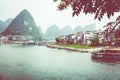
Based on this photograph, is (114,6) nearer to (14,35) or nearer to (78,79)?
(78,79)

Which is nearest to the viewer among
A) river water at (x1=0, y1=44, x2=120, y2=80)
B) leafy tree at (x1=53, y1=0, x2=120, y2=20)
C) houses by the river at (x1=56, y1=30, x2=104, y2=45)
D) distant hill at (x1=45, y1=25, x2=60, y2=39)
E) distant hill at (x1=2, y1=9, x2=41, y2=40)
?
leafy tree at (x1=53, y1=0, x2=120, y2=20)

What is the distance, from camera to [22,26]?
8812cm

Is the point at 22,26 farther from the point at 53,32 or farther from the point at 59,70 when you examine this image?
the point at 59,70

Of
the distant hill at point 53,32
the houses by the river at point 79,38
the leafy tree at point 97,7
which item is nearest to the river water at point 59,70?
the leafy tree at point 97,7

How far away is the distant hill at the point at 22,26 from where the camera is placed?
82.7 m

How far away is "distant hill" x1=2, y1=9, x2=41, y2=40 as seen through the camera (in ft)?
271

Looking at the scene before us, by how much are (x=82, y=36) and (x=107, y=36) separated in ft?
179

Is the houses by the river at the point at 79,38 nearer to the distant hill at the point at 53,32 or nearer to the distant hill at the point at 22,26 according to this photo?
the distant hill at the point at 22,26

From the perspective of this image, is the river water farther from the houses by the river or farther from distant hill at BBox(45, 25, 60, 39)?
distant hill at BBox(45, 25, 60, 39)

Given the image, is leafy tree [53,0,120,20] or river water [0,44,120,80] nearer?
leafy tree [53,0,120,20]

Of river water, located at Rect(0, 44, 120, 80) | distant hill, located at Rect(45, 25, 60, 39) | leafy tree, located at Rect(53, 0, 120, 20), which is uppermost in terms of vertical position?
distant hill, located at Rect(45, 25, 60, 39)

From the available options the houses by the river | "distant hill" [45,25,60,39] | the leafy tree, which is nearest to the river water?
the leafy tree

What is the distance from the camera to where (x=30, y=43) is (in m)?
80.8

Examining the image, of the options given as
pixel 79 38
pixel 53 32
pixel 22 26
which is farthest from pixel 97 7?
pixel 53 32
